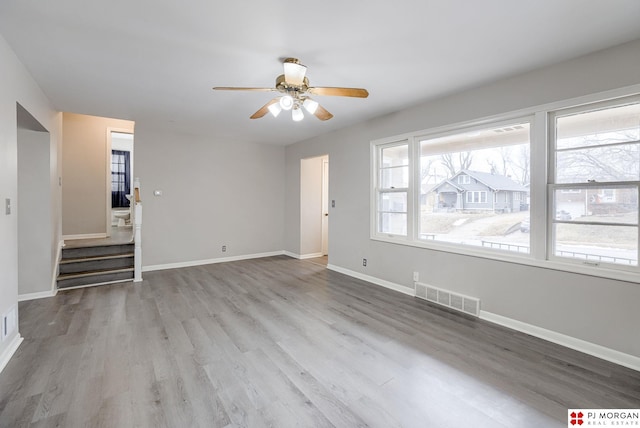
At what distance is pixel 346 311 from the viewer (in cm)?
340

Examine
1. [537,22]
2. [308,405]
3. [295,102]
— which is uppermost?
[537,22]

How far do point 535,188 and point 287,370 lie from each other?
2849 millimetres

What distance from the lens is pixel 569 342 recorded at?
2582 mm

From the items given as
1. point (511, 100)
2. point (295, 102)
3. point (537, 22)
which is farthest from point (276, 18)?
point (511, 100)

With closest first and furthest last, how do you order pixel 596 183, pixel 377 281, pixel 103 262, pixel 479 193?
1. pixel 596 183
2. pixel 479 193
3. pixel 377 281
4. pixel 103 262

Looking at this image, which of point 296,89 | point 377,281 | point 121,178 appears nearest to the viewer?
point 296,89

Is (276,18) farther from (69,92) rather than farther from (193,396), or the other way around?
(69,92)

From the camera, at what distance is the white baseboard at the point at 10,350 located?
2.23 m

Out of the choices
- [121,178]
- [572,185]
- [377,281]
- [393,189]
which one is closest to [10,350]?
[377,281]

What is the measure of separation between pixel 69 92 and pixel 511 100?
16.3 ft

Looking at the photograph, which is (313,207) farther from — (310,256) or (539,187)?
(539,187)

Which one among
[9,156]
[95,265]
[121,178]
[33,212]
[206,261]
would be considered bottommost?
[206,261]

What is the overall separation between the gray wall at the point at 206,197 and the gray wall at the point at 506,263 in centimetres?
214

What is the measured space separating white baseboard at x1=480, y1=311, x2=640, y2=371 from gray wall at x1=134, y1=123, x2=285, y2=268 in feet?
15.4
